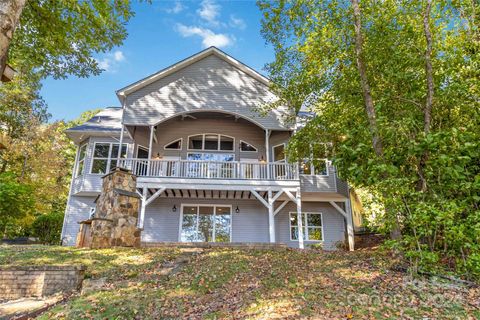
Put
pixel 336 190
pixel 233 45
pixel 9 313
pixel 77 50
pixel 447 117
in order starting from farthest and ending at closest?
pixel 233 45 < pixel 336 190 < pixel 77 50 < pixel 447 117 < pixel 9 313

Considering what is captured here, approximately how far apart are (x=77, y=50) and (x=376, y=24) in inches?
354

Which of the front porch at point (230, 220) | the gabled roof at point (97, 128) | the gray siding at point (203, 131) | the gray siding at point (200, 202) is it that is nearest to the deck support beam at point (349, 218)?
the front porch at point (230, 220)

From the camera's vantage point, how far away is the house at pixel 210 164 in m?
12.8

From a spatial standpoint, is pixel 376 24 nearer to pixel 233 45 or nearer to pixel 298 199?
pixel 298 199

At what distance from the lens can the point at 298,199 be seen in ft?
40.1

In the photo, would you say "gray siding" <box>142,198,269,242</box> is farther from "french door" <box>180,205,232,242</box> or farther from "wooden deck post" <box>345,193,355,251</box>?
"wooden deck post" <box>345,193,355,251</box>

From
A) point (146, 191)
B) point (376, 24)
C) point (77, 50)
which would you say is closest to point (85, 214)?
point (146, 191)

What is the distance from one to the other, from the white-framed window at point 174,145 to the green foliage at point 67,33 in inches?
206

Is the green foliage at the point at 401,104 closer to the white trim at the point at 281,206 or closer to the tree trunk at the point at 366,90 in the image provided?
the tree trunk at the point at 366,90

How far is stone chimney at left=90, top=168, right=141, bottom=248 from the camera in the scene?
8188 millimetres

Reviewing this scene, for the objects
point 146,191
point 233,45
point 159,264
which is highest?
point 233,45

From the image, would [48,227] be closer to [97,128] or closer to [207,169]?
[97,128]

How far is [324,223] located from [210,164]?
20.2ft

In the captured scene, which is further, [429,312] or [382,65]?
[382,65]
